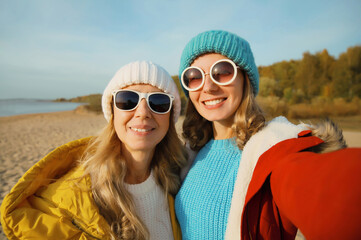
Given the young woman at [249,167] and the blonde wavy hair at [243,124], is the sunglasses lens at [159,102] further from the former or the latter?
the blonde wavy hair at [243,124]

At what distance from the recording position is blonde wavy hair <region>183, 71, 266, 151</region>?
1585 millimetres

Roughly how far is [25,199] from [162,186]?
1.11 m

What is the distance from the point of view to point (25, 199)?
1430mm

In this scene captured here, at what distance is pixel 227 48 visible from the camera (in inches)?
64.8

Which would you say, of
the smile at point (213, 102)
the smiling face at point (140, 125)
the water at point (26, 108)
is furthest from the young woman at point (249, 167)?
the water at point (26, 108)

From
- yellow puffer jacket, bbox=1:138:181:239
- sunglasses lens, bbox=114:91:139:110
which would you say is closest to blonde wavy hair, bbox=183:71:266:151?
Answer: sunglasses lens, bbox=114:91:139:110

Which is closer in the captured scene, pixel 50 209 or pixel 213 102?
pixel 50 209

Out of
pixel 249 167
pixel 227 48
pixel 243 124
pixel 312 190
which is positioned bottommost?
pixel 249 167

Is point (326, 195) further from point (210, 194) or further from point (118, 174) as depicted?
point (118, 174)

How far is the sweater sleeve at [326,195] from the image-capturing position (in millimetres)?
596

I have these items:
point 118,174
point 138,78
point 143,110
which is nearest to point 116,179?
point 118,174

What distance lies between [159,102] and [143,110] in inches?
7.3

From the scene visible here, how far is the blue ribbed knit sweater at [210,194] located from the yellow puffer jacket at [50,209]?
640 mm

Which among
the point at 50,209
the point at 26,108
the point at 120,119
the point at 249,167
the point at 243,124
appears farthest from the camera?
the point at 26,108
